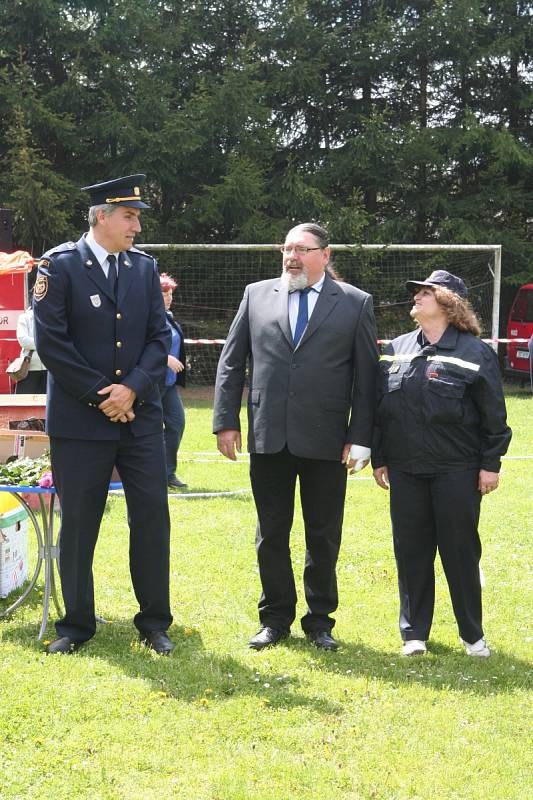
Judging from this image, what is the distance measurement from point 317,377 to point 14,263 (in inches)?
277

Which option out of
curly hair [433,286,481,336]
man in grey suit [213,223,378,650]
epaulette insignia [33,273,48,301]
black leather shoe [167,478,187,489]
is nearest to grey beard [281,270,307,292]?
man in grey suit [213,223,378,650]

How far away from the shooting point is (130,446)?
4.67m

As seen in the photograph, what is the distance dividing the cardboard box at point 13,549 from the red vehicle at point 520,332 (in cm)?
1391

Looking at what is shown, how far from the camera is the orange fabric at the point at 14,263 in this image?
10.5 metres

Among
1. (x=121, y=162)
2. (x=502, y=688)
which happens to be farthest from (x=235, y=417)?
(x=121, y=162)

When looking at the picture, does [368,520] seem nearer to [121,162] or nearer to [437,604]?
[437,604]

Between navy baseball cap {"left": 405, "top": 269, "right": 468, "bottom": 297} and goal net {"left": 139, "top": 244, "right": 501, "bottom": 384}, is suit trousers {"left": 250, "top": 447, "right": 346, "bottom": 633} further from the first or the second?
goal net {"left": 139, "top": 244, "right": 501, "bottom": 384}

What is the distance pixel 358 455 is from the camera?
180 inches

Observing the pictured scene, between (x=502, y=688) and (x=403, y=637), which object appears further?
(x=403, y=637)

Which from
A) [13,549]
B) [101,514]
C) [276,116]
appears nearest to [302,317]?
[101,514]

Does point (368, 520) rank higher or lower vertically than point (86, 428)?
lower

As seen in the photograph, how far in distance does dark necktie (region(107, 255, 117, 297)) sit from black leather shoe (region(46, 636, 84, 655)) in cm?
167

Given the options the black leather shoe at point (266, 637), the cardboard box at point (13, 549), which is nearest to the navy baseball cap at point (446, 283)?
the black leather shoe at point (266, 637)

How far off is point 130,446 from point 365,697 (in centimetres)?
159
